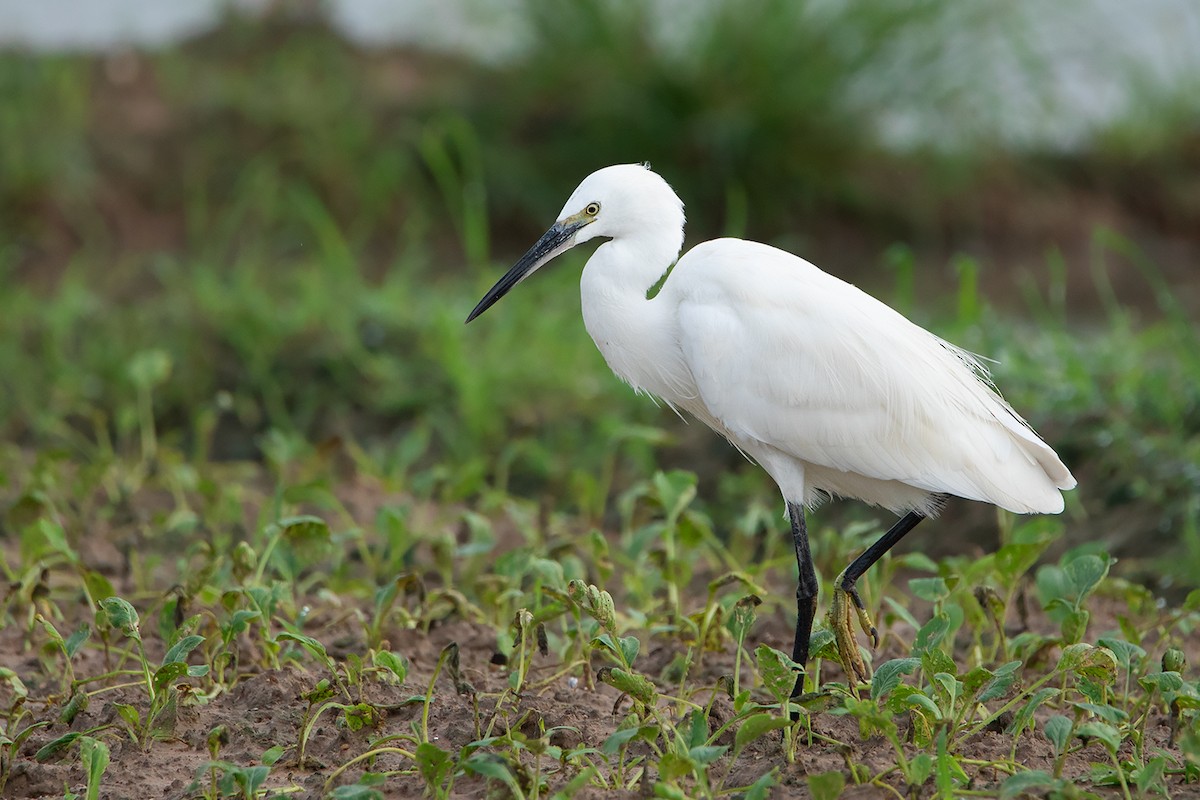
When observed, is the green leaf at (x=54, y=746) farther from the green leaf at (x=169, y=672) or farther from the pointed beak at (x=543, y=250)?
the pointed beak at (x=543, y=250)

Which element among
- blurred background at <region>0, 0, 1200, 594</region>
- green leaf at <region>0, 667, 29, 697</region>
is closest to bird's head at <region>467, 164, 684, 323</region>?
green leaf at <region>0, 667, 29, 697</region>

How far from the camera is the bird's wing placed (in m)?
3.02

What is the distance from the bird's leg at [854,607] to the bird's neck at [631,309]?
1.96 ft

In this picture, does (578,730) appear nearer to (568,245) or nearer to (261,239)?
(568,245)

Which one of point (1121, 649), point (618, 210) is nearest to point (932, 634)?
point (1121, 649)

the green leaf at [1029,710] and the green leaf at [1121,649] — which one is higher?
the green leaf at [1121,649]

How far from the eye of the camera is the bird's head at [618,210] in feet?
10.6

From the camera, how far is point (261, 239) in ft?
23.4

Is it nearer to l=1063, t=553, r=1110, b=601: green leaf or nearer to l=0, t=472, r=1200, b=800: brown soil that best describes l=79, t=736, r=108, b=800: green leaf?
l=0, t=472, r=1200, b=800: brown soil

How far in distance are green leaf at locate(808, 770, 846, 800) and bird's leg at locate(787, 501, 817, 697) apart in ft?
2.53

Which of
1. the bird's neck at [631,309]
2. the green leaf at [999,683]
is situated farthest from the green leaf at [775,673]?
the bird's neck at [631,309]

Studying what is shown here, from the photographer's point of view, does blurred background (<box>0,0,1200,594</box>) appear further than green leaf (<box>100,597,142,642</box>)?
Yes

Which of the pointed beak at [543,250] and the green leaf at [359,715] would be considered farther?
the pointed beak at [543,250]

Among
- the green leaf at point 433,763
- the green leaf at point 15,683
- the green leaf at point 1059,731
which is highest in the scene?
the green leaf at point 1059,731
